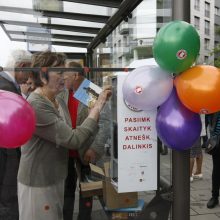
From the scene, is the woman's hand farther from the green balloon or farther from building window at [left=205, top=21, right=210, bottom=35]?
building window at [left=205, top=21, right=210, bottom=35]

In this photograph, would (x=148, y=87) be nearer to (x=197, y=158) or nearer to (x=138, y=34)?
(x=138, y=34)

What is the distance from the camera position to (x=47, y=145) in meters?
Result: 2.26

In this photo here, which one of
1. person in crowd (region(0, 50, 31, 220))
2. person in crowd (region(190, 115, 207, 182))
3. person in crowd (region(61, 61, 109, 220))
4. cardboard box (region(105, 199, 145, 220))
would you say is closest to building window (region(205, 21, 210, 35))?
person in crowd (region(190, 115, 207, 182))

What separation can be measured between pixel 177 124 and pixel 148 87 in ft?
0.88

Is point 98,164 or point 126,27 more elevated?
point 126,27

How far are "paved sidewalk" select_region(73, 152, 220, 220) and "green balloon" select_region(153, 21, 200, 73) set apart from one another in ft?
2.42

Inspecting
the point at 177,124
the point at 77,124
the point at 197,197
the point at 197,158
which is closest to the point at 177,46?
the point at 177,124

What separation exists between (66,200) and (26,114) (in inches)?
55.9

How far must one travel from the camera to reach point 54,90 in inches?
91.4

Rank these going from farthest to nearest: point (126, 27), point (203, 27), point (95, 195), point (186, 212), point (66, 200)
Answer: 1. point (203, 27)
2. point (126, 27)
3. point (66, 200)
4. point (95, 195)
5. point (186, 212)

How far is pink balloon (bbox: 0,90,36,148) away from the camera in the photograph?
191 cm

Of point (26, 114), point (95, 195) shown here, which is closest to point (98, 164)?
point (95, 195)

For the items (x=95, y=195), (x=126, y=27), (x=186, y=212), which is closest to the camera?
(x=186, y=212)

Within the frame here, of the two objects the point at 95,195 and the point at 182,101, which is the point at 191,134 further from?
the point at 95,195
